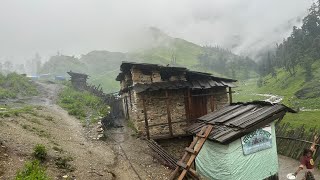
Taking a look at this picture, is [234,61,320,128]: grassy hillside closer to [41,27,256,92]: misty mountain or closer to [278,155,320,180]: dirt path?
[278,155,320,180]: dirt path

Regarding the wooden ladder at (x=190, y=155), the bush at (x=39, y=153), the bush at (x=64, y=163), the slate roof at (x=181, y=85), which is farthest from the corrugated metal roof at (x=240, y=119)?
the bush at (x=39, y=153)

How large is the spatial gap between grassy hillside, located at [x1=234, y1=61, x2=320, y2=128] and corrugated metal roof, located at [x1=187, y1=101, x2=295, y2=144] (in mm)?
15247

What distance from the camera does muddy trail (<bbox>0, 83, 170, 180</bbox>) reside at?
10.9 meters

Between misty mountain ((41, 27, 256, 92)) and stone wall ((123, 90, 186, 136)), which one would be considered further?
misty mountain ((41, 27, 256, 92))

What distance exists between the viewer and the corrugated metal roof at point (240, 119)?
11224mm

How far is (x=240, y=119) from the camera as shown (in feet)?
39.6

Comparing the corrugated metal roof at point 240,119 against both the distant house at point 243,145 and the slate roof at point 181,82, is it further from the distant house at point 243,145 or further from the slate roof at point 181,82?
the slate roof at point 181,82

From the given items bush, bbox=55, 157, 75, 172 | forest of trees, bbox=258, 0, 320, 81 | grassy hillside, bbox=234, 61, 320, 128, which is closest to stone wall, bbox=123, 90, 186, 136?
bush, bbox=55, 157, 75, 172

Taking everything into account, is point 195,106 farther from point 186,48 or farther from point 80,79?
point 186,48

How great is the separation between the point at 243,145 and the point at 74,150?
25.8 ft

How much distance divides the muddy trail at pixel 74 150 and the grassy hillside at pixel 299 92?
596 inches

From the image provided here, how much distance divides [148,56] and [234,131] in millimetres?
132567

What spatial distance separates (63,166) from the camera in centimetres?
1134

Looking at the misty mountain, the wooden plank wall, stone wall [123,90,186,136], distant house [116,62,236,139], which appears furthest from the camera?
the misty mountain
